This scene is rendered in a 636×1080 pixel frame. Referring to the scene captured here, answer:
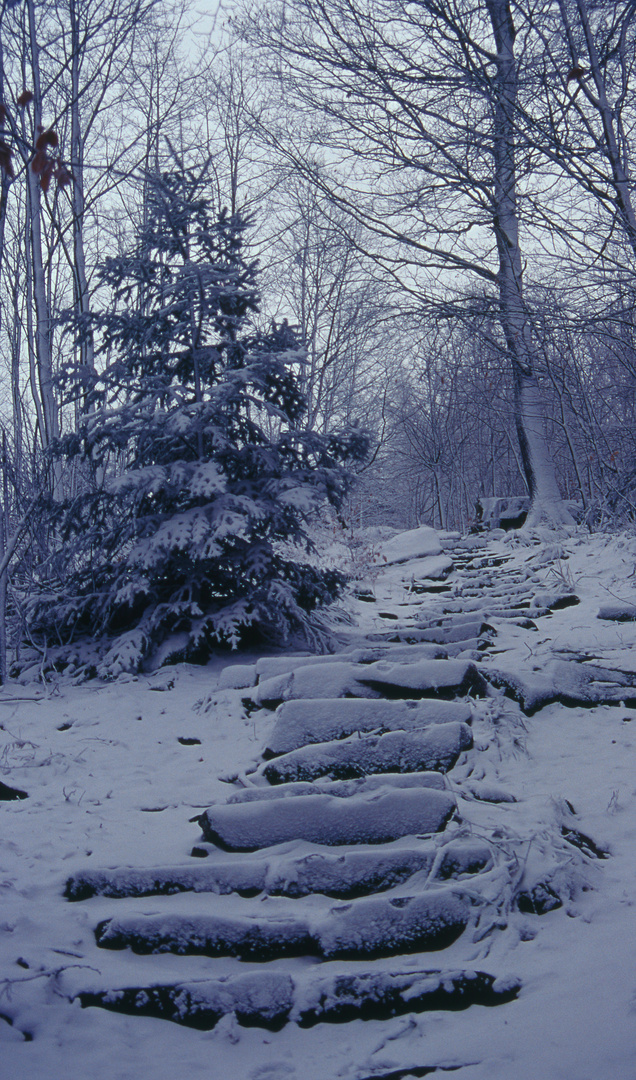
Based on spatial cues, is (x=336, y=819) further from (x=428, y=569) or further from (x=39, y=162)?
(x=428, y=569)

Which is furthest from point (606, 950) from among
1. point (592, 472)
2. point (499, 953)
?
point (592, 472)

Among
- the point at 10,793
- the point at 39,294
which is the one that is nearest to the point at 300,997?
the point at 10,793

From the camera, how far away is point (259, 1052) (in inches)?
80.6

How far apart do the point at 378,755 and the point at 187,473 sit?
320 cm

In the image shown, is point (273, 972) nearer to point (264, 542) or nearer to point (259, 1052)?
point (259, 1052)

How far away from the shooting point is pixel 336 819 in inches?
120

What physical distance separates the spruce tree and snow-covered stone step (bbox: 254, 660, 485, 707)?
1.38 m

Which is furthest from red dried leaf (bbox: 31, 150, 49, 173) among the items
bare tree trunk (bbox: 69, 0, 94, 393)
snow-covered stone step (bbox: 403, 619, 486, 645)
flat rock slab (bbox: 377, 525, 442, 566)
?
flat rock slab (bbox: 377, 525, 442, 566)

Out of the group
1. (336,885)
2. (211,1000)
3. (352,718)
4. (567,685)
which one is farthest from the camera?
(567,685)

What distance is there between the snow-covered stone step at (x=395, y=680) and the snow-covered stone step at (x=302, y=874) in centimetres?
168

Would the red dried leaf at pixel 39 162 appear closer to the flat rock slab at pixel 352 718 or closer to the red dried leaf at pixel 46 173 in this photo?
the red dried leaf at pixel 46 173

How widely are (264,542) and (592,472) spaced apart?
7.97m

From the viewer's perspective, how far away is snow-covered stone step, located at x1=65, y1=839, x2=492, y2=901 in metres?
2.74

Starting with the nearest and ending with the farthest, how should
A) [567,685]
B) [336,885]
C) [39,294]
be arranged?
[336,885], [567,685], [39,294]
